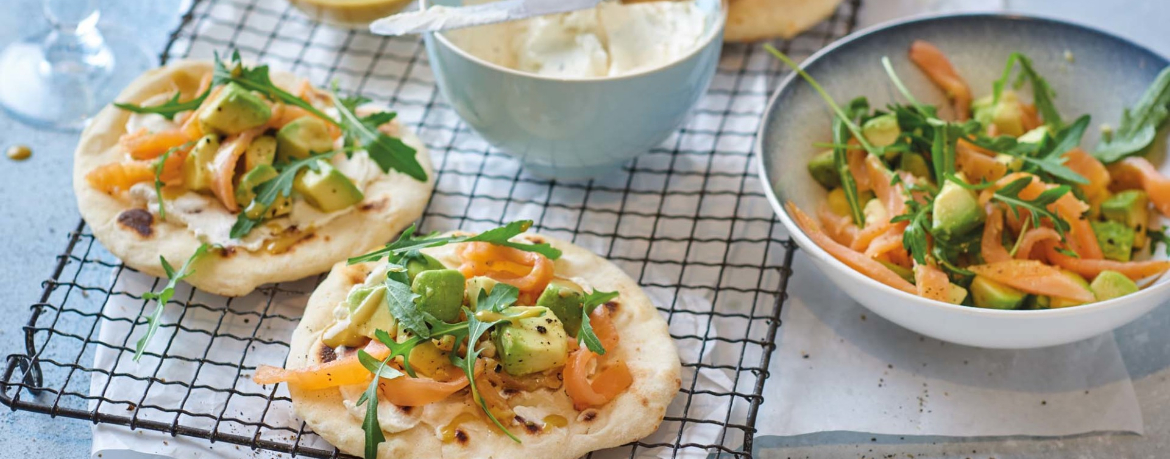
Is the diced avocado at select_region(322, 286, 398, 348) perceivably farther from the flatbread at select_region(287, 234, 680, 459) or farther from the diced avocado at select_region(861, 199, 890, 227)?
the diced avocado at select_region(861, 199, 890, 227)

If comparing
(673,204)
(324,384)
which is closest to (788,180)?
(673,204)

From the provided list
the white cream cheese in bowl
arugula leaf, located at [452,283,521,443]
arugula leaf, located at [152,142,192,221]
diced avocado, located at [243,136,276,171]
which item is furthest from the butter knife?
arugula leaf, located at [452,283,521,443]

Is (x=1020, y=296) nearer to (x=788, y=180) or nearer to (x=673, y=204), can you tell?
(x=788, y=180)

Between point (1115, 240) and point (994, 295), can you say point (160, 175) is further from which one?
point (1115, 240)

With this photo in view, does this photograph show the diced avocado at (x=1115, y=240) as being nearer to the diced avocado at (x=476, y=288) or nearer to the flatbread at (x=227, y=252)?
the diced avocado at (x=476, y=288)

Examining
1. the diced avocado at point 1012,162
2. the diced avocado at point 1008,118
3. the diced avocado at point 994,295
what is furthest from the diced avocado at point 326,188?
the diced avocado at point 1008,118

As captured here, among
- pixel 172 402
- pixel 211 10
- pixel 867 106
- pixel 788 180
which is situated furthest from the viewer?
pixel 211 10
